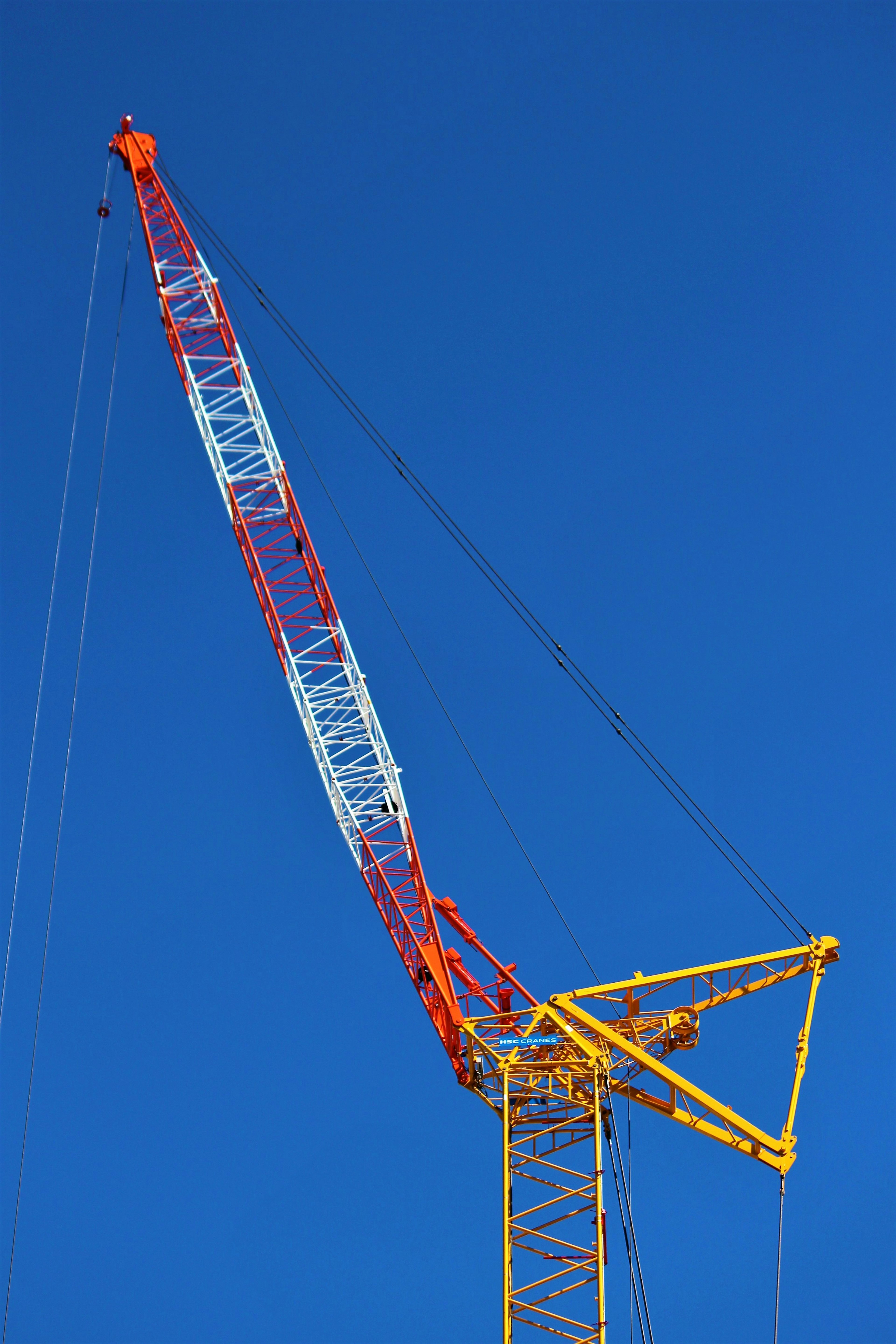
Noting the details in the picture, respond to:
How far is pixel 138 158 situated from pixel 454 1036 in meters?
39.5

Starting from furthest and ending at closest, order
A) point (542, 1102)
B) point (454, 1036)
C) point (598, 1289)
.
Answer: point (454, 1036) → point (542, 1102) → point (598, 1289)

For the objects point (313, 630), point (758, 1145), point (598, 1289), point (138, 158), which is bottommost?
point (598, 1289)

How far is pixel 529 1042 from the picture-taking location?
48.3 metres

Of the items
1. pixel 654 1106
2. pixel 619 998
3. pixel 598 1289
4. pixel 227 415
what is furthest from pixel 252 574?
pixel 598 1289

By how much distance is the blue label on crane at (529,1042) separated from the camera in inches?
1882

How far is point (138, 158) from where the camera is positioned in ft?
204

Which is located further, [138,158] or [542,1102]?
[138,158]

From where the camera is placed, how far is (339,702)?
184 ft

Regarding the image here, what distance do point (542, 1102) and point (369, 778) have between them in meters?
13.9

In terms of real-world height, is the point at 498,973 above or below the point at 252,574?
below

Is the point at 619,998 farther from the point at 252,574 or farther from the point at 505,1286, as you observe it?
the point at 252,574

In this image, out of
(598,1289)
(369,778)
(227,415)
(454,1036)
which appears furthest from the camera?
(227,415)

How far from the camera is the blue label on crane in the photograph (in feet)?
157

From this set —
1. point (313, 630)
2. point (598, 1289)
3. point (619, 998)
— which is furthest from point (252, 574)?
point (598, 1289)
